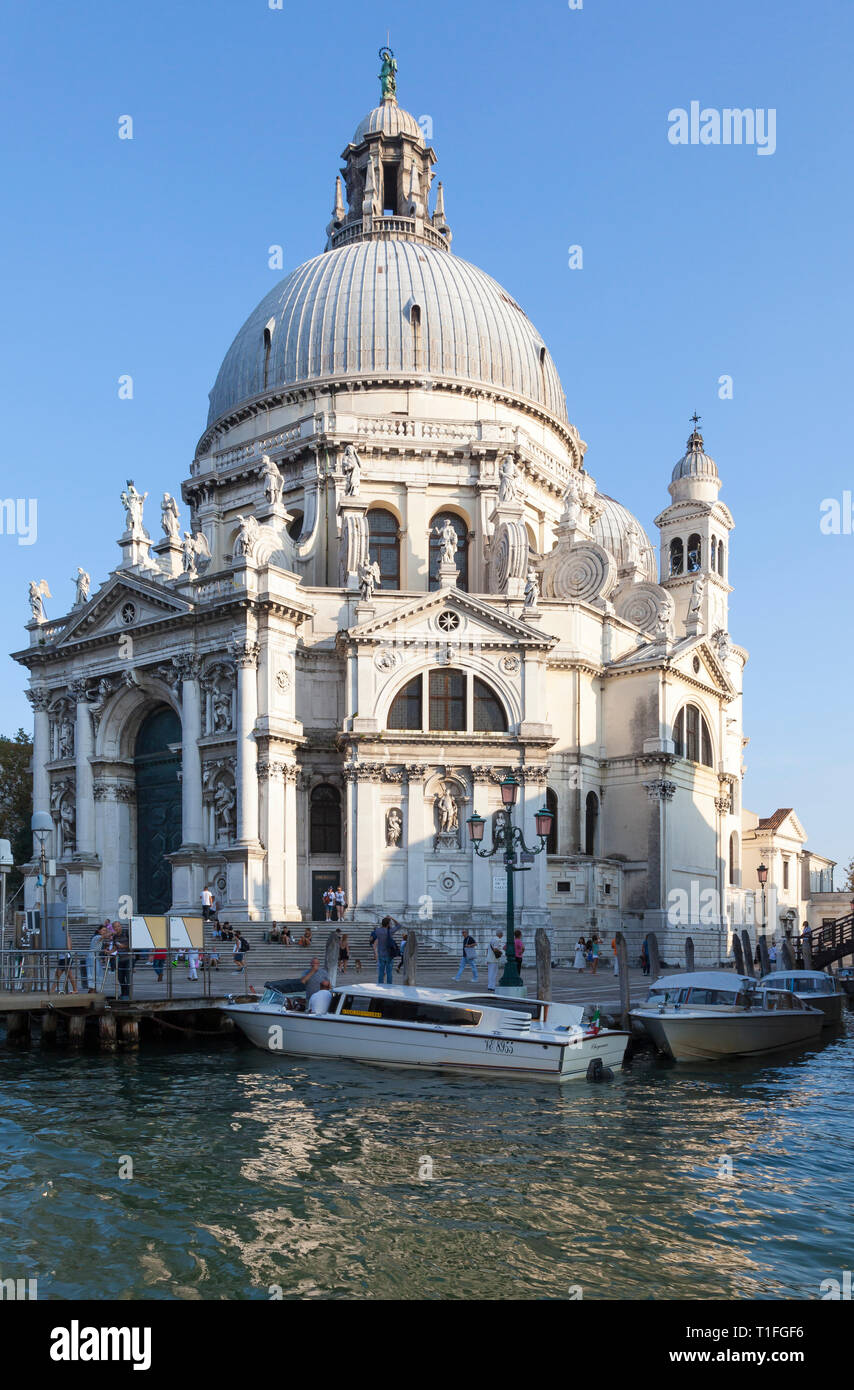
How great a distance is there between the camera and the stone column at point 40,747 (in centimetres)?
4078

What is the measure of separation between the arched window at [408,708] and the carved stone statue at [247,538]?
578 cm

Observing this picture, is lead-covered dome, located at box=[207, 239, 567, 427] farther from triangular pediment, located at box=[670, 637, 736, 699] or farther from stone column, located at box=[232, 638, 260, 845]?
stone column, located at box=[232, 638, 260, 845]

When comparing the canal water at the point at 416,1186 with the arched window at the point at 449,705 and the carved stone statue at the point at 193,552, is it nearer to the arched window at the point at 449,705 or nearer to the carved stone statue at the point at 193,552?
the arched window at the point at 449,705

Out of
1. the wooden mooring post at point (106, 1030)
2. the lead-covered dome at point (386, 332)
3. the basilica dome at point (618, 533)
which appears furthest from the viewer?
the basilica dome at point (618, 533)

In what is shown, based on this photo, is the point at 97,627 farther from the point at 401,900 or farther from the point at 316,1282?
the point at 316,1282

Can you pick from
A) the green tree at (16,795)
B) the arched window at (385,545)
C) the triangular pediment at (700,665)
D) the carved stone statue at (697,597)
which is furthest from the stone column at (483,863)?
the green tree at (16,795)

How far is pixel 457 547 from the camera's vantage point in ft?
136

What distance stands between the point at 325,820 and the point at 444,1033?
1853 cm

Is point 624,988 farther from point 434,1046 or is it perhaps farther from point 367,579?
point 367,579

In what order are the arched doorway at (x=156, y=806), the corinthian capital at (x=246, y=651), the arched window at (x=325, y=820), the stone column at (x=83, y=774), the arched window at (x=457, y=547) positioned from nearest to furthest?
the corinthian capital at (x=246, y=651) → the arched window at (x=325, y=820) → the arched doorway at (x=156, y=806) → the stone column at (x=83, y=774) → the arched window at (x=457, y=547)

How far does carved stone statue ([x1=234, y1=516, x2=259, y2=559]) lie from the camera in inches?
1394

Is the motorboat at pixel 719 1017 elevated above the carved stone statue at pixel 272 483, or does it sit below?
below
